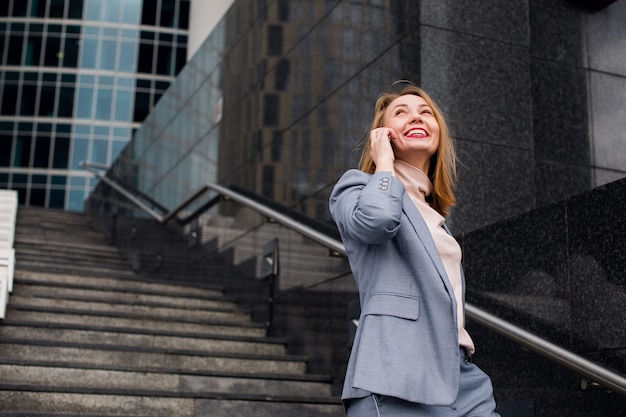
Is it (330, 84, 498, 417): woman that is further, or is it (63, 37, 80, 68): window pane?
(63, 37, 80, 68): window pane

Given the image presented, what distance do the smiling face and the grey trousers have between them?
1.86ft

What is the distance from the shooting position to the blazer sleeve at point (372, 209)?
2.11 meters

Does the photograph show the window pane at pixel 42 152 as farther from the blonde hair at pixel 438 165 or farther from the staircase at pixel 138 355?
the blonde hair at pixel 438 165

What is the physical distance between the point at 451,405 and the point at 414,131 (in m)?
0.75

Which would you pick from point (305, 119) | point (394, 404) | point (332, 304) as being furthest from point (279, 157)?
point (394, 404)

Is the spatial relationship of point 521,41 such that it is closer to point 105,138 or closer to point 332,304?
point 332,304

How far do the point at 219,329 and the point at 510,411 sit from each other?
12.2ft

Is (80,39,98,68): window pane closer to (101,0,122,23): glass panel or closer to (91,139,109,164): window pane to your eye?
(101,0,122,23): glass panel

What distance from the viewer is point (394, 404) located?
2.05m

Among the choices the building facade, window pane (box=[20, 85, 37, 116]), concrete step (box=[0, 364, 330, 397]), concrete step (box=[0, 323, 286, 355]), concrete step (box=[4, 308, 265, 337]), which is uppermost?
window pane (box=[20, 85, 37, 116])

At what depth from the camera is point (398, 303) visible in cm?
213

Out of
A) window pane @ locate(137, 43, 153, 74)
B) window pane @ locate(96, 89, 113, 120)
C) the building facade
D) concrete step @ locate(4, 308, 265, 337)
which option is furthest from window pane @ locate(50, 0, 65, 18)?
concrete step @ locate(4, 308, 265, 337)

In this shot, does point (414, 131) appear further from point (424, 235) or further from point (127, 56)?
point (127, 56)

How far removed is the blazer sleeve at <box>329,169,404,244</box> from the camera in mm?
2111
